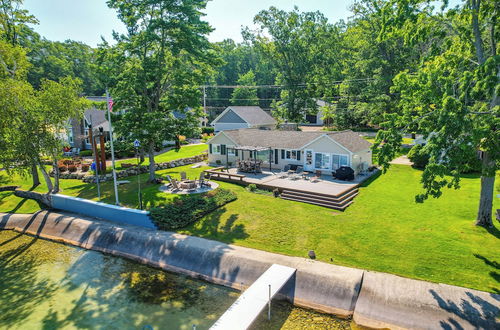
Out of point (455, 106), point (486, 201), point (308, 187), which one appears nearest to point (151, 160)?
point (308, 187)

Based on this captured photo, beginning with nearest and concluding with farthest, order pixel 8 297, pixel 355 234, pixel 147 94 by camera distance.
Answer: pixel 8 297, pixel 355 234, pixel 147 94

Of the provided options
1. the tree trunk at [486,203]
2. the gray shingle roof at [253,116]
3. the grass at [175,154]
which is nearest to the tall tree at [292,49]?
the gray shingle roof at [253,116]

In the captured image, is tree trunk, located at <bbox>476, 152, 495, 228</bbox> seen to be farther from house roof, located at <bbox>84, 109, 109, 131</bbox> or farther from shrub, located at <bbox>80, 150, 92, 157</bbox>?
shrub, located at <bbox>80, 150, 92, 157</bbox>

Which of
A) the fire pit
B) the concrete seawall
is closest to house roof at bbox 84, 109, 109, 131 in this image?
the fire pit

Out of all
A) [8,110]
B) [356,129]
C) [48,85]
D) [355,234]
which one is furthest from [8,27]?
[356,129]

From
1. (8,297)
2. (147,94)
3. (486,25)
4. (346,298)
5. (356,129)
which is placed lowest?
(8,297)

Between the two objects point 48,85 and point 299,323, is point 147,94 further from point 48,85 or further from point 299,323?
point 299,323

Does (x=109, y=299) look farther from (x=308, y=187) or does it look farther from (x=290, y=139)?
(x=290, y=139)
